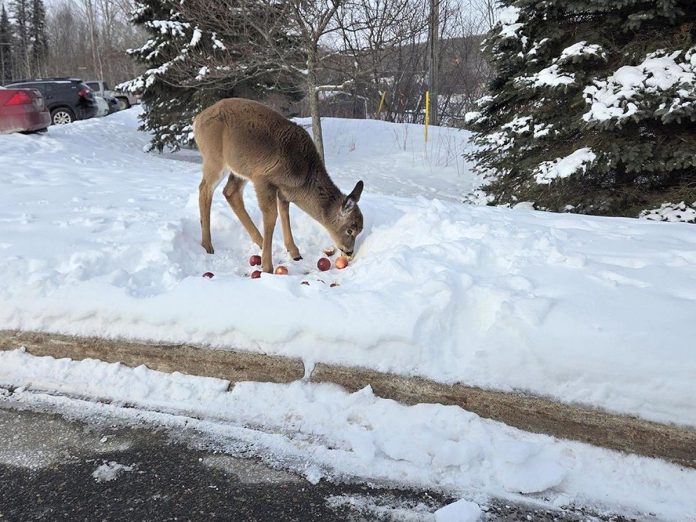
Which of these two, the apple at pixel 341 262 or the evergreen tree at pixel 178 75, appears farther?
the evergreen tree at pixel 178 75

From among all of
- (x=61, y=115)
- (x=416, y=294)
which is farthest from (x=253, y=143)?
(x=61, y=115)

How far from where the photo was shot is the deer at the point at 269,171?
532cm

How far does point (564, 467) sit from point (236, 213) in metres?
4.19

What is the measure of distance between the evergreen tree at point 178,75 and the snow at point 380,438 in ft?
36.4

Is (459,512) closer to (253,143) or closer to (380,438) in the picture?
(380,438)

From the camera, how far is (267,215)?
531cm

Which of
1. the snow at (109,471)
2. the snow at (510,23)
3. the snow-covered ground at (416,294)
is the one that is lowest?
the snow at (109,471)

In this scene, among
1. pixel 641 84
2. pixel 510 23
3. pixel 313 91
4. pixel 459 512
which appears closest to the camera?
pixel 459 512

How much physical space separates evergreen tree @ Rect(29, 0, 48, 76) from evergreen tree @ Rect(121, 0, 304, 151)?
211 ft

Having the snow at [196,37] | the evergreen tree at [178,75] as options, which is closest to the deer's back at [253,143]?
the evergreen tree at [178,75]

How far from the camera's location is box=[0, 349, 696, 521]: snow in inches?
106

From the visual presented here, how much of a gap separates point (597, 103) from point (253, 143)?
517cm

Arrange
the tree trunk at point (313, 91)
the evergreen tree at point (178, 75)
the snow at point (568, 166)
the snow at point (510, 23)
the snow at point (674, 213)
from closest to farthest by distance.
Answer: the snow at point (674, 213) < the snow at point (568, 166) < the snow at point (510, 23) < the tree trunk at point (313, 91) < the evergreen tree at point (178, 75)

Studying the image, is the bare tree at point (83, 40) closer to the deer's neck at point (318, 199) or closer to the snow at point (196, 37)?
the snow at point (196, 37)
